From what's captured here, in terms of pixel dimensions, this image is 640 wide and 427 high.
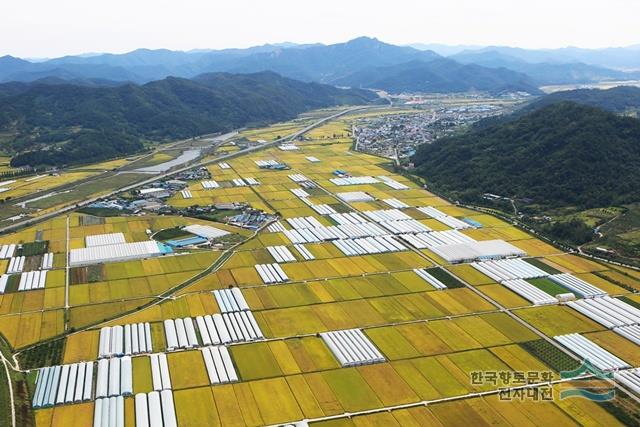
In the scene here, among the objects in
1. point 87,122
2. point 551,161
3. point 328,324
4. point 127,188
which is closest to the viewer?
point 328,324

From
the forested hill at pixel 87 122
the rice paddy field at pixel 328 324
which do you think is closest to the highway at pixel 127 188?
the rice paddy field at pixel 328 324

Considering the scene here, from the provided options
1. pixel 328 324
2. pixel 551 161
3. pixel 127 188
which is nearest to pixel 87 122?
pixel 127 188

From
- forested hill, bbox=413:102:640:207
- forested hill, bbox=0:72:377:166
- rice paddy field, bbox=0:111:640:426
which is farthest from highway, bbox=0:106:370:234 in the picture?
forested hill, bbox=413:102:640:207

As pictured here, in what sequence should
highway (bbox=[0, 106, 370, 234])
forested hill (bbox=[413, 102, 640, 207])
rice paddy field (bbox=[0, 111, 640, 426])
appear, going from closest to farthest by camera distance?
rice paddy field (bbox=[0, 111, 640, 426]), highway (bbox=[0, 106, 370, 234]), forested hill (bbox=[413, 102, 640, 207])

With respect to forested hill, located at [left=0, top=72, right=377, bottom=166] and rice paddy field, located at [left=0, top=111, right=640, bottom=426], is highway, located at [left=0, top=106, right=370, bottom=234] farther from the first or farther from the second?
forested hill, located at [left=0, top=72, right=377, bottom=166]

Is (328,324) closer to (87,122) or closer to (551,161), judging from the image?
(551,161)

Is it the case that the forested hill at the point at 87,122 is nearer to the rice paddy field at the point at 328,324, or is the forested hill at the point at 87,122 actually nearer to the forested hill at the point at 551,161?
the rice paddy field at the point at 328,324
